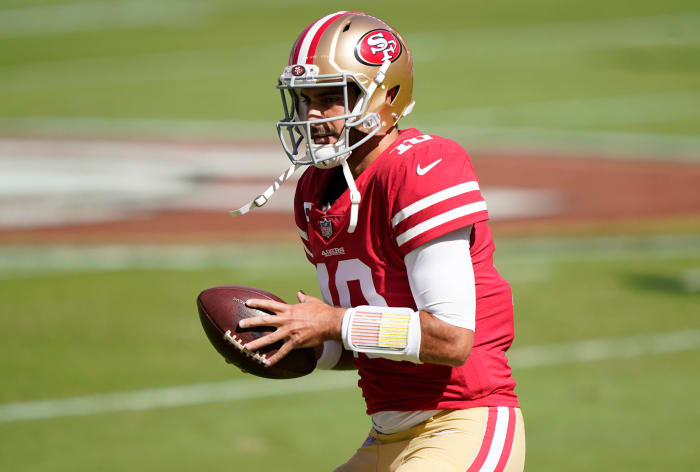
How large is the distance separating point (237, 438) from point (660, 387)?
303cm

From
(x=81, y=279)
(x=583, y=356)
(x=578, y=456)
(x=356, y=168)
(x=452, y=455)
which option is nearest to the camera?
(x=452, y=455)

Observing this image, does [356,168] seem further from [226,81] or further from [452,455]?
[226,81]

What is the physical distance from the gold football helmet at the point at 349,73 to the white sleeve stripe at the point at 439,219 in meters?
0.37

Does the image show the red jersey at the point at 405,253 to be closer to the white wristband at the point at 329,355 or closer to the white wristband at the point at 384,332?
the white wristband at the point at 384,332

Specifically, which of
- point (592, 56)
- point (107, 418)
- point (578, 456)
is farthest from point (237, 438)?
point (592, 56)

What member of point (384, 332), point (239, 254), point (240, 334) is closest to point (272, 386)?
point (239, 254)

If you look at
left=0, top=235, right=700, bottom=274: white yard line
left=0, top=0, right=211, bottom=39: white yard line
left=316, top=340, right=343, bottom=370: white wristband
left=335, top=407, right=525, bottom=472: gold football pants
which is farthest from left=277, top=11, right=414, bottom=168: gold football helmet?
left=0, top=0, right=211, bottom=39: white yard line

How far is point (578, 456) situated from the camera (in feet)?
20.5

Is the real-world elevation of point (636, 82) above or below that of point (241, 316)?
below

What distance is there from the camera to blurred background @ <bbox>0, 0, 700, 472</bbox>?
22.1 feet

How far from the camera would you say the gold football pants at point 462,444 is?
10.7 ft

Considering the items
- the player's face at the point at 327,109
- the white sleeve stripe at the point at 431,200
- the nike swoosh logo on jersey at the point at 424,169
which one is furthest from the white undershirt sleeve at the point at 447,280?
the player's face at the point at 327,109

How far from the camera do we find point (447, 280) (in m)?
3.09

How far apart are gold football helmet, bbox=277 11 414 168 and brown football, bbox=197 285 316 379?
53 cm
